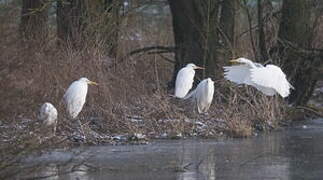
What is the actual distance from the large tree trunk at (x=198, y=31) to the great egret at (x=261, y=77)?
462cm

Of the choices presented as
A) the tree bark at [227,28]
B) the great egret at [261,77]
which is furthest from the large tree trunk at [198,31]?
the great egret at [261,77]

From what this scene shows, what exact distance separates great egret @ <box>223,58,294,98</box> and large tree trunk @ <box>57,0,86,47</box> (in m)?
4.14

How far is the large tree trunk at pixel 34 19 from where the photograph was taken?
1877 cm

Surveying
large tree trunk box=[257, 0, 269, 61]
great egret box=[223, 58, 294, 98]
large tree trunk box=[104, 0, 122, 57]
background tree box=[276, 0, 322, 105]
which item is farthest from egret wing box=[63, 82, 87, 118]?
background tree box=[276, 0, 322, 105]

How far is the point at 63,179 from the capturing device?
10.7 metres

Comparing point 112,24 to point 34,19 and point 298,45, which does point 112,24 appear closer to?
point 34,19

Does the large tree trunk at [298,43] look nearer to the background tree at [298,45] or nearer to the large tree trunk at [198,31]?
the background tree at [298,45]

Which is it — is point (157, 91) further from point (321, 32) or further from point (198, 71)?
point (321, 32)

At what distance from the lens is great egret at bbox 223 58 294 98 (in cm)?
1556

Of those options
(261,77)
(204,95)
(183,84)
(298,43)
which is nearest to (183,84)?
(183,84)

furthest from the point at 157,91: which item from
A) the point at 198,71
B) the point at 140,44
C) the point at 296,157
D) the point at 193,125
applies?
the point at 140,44

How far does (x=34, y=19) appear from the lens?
20359mm

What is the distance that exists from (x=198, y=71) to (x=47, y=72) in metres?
5.09

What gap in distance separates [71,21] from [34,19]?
0.95 m
